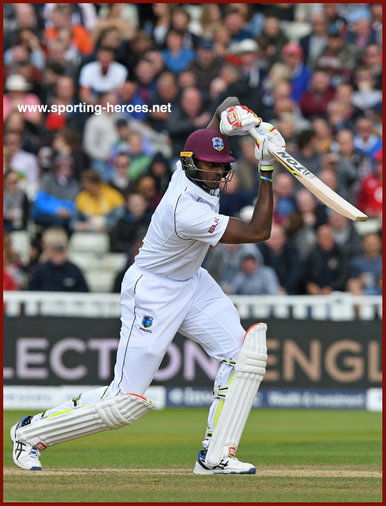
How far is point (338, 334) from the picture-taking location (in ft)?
40.0

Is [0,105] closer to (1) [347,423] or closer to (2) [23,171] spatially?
(2) [23,171]

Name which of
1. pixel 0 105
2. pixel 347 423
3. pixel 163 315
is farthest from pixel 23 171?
pixel 163 315

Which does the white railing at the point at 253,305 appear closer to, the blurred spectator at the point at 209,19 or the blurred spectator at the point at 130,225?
the blurred spectator at the point at 130,225

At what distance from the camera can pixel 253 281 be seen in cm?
1238

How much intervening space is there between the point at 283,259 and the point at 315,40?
12.6 ft

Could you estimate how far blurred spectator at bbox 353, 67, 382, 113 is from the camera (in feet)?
48.2

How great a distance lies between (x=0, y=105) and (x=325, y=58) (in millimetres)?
4523

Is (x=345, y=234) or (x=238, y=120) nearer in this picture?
(x=238, y=120)

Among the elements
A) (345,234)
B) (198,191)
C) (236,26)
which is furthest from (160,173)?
(198,191)

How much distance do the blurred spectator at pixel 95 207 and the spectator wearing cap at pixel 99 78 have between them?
1210mm

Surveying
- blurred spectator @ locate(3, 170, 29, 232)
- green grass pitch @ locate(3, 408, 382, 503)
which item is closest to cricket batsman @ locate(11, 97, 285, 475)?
green grass pitch @ locate(3, 408, 382, 503)

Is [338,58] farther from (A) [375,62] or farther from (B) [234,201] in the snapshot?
(B) [234,201]

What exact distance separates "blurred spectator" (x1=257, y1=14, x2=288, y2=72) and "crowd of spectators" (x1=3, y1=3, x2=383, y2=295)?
0.02m

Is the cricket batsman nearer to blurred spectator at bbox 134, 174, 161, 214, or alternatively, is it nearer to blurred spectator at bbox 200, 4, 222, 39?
blurred spectator at bbox 134, 174, 161, 214
